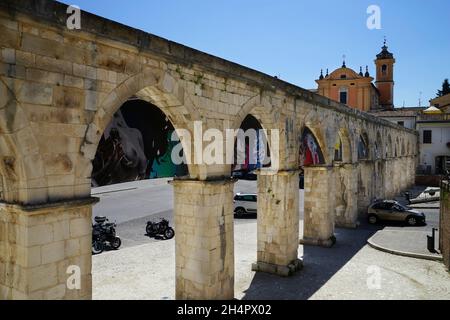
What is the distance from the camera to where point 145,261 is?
1117cm

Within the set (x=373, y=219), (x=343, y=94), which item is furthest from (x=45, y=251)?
(x=343, y=94)

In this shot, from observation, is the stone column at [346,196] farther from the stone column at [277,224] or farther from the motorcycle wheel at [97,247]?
the motorcycle wheel at [97,247]

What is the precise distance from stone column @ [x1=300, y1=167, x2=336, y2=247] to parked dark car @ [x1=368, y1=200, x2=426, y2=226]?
5345 mm

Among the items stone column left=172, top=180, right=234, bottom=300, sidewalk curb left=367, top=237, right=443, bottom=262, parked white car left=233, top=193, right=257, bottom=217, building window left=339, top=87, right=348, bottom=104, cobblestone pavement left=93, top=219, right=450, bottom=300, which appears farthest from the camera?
building window left=339, top=87, right=348, bottom=104

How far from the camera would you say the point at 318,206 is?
43.8ft

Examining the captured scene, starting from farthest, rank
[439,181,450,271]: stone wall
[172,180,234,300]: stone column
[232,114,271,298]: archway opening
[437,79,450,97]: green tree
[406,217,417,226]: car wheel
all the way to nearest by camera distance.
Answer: [437,79,450,97]: green tree, [406,217,417,226]: car wheel, [439,181,450,271]: stone wall, [232,114,271,298]: archway opening, [172,180,234,300]: stone column

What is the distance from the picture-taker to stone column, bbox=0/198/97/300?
452 cm

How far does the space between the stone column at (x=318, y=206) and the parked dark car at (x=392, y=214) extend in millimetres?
5345

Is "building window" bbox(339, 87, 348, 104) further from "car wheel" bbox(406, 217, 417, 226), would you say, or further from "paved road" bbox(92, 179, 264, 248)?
"car wheel" bbox(406, 217, 417, 226)

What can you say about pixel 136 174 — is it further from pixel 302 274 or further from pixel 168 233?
pixel 168 233

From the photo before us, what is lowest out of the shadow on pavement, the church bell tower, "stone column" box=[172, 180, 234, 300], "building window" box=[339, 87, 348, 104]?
the shadow on pavement

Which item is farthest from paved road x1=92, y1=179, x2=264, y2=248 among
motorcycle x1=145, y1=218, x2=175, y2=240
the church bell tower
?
the church bell tower

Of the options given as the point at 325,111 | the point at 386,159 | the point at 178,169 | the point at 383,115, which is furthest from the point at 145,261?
the point at 383,115

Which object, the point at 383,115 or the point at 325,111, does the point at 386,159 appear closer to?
the point at 325,111
